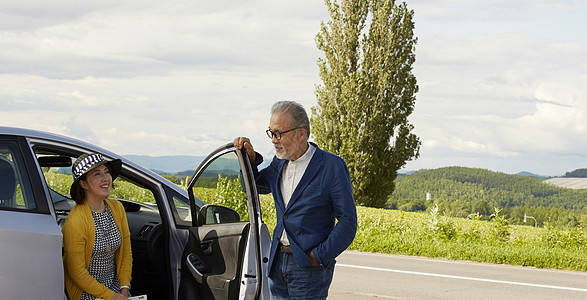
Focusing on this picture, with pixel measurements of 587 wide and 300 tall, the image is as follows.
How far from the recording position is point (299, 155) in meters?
3.61

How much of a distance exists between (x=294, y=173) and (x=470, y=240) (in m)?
11.0

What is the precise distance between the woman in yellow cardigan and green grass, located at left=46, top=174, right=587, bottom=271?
9.32 metres

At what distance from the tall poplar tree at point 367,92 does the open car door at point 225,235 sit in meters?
20.0

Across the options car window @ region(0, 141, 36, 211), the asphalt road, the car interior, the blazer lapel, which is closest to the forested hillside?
the asphalt road

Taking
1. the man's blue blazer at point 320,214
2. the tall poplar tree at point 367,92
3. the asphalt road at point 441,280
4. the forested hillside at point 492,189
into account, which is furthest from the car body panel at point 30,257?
the forested hillside at point 492,189

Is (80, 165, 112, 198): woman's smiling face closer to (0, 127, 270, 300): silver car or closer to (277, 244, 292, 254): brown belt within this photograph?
(0, 127, 270, 300): silver car

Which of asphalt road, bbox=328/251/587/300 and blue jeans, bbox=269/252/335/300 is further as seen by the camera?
asphalt road, bbox=328/251/587/300

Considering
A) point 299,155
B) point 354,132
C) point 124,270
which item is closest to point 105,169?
point 124,270

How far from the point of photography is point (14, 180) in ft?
11.2

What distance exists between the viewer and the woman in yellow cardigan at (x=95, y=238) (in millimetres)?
3521

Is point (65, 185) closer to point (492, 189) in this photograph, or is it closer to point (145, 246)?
point (145, 246)

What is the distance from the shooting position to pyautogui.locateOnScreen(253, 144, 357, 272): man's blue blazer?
3.38m

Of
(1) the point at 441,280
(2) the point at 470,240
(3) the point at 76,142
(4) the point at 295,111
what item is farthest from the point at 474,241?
(3) the point at 76,142

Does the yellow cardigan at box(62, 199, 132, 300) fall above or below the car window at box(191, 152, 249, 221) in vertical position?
below
